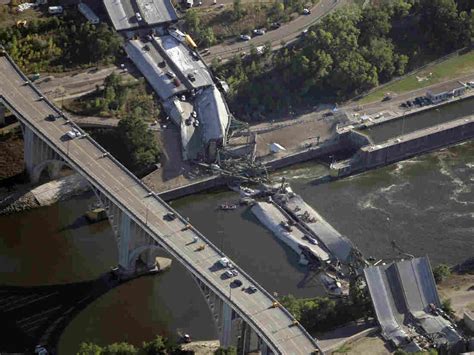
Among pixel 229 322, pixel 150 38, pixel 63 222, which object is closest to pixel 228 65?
pixel 150 38

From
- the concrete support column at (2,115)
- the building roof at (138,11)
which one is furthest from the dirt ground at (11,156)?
the building roof at (138,11)

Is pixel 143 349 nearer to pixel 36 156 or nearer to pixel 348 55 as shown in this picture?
pixel 36 156

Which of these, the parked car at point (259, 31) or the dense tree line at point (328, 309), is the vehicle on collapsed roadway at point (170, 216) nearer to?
the dense tree line at point (328, 309)

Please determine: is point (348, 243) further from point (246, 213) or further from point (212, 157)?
point (212, 157)

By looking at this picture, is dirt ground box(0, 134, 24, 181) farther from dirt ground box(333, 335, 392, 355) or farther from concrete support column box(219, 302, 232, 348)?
dirt ground box(333, 335, 392, 355)

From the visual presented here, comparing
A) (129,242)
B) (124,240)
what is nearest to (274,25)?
(124,240)

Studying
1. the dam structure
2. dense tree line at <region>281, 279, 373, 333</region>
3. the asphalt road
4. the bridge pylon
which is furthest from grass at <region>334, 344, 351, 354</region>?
the asphalt road
